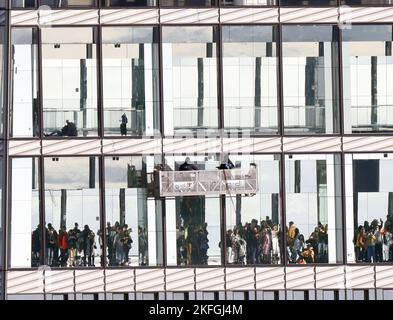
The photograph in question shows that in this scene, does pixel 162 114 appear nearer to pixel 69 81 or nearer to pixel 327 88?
pixel 69 81

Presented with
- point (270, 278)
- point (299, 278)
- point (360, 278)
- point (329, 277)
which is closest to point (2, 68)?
point (270, 278)

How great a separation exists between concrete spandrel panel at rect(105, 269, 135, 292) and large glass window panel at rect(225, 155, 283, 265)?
3.95 metres

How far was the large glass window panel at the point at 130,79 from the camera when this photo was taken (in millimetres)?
65562

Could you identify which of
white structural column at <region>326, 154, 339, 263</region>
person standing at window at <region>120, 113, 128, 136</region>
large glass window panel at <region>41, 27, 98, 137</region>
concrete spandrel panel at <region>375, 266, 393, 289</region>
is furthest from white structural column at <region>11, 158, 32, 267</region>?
concrete spandrel panel at <region>375, 266, 393, 289</region>

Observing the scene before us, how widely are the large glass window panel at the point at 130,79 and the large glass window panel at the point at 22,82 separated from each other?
2846mm

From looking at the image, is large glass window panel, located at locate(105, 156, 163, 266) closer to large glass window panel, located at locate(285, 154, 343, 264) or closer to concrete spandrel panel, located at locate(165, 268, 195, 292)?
concrete spandrel panel, located at locate(165, 268, 195, 292)

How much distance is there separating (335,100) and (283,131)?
2.63m

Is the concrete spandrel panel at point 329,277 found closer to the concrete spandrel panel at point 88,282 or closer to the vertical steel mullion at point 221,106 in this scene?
the vertical steel mullion at point 221,106

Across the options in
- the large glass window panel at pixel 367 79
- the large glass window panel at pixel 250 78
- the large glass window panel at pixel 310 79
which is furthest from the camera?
the large glass window panel at pixel 367 79

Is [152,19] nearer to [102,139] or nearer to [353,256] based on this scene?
[102,139]

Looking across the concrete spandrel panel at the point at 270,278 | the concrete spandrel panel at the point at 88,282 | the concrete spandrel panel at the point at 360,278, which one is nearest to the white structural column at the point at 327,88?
the concrete spandrel panel at the point at 360,278

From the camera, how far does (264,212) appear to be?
2566 inches
